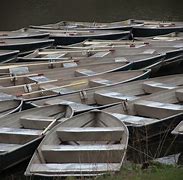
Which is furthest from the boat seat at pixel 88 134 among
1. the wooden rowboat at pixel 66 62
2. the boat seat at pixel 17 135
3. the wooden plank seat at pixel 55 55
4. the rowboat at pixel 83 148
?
the wooden plank seat at pixel 55 55

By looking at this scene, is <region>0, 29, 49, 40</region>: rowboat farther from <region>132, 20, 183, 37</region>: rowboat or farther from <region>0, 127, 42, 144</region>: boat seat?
<region>0, 127, 42, 144</region>: boat seat

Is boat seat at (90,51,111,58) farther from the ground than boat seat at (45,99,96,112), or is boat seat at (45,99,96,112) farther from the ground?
boat seat at (90,51,111,58)

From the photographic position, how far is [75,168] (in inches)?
299

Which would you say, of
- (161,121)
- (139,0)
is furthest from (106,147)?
(139,0)

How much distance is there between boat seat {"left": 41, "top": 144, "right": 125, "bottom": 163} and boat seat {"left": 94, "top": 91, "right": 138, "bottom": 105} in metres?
2.79

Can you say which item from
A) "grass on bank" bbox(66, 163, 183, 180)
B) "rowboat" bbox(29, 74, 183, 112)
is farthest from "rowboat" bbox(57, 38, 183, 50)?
"grass on bank" bbox(66, 163, 183, 180)

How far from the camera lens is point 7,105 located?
1045 cm

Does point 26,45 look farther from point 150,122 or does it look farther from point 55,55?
point 150,122

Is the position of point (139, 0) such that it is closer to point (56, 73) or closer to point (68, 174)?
point (56, 73)

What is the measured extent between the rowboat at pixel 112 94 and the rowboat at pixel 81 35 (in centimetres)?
692

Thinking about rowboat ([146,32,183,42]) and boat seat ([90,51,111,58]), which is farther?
rowboat ([146,32,183,42])

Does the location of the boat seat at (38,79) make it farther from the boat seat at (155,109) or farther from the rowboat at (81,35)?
the rowboat at (81,35)

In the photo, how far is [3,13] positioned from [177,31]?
20.8 m

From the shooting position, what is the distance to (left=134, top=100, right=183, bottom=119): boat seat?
1019 centimetres
